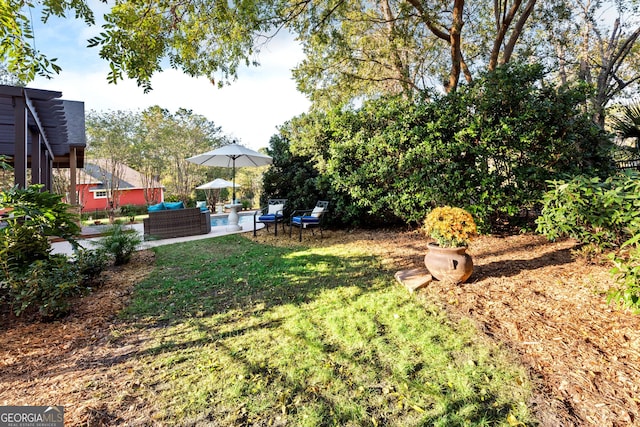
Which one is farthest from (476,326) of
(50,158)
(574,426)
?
(50,158)

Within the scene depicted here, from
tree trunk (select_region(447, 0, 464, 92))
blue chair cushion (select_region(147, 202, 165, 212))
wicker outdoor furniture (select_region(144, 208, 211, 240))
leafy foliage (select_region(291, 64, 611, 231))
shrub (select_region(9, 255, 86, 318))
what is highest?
tree trunk (select_region(447, 0, 464, 92))

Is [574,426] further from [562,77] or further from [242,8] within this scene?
[562,77]

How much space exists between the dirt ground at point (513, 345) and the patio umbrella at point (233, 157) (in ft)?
18.5

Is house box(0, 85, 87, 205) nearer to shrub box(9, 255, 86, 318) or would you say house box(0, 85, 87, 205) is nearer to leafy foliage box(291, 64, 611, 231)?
shrub box(9, 255, 86, 318)

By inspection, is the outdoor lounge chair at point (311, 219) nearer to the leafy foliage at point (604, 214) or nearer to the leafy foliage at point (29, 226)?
the leafy foliage at point (29, 226)

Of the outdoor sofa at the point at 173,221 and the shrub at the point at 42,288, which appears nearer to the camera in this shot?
the shrub at the point at 42,288

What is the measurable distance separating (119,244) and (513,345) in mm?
5824

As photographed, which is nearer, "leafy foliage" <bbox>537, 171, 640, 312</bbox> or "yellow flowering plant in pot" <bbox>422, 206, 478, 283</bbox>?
"leafy foliage" <bbox>537, 171, 640, 312</bbox>

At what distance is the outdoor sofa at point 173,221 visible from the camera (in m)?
8.09

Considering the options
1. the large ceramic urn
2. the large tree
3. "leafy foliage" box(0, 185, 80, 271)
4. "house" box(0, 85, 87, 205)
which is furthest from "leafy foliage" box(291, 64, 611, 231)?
"house" box(0, 85, 87, 205)

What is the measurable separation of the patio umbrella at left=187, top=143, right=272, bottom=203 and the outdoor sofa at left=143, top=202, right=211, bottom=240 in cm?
179

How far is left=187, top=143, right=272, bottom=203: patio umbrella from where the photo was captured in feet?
30.3

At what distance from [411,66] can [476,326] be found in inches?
382

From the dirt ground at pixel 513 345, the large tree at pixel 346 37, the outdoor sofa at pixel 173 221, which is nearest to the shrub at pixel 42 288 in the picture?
the dirt ground at pixel 513 345
